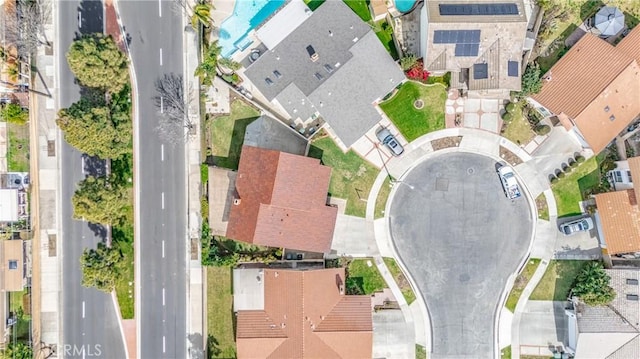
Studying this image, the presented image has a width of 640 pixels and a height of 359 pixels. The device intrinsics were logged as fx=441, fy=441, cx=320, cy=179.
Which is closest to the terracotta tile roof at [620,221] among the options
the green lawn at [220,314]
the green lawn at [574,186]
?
the green lawn at [574,186]

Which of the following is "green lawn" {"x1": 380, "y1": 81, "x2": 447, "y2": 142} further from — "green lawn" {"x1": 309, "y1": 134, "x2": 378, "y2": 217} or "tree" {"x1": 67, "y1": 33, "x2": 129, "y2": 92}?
"tree" {"x1": 67, "y1": 33, "x2": 129, "y2": 92}

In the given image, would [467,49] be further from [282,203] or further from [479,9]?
[282,203]

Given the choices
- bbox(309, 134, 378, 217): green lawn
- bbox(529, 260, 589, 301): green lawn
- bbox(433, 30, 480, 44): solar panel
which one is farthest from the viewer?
bbox(529, 260, 589, 301): green lawn

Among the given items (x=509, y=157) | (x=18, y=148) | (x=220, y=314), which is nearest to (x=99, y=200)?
(x=18, y=148)

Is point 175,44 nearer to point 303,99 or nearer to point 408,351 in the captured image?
point 303,99

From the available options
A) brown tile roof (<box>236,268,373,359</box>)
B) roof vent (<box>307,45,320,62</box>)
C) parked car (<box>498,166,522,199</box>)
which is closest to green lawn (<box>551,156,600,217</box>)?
parked car (<box>498,166,522,199</box>)
